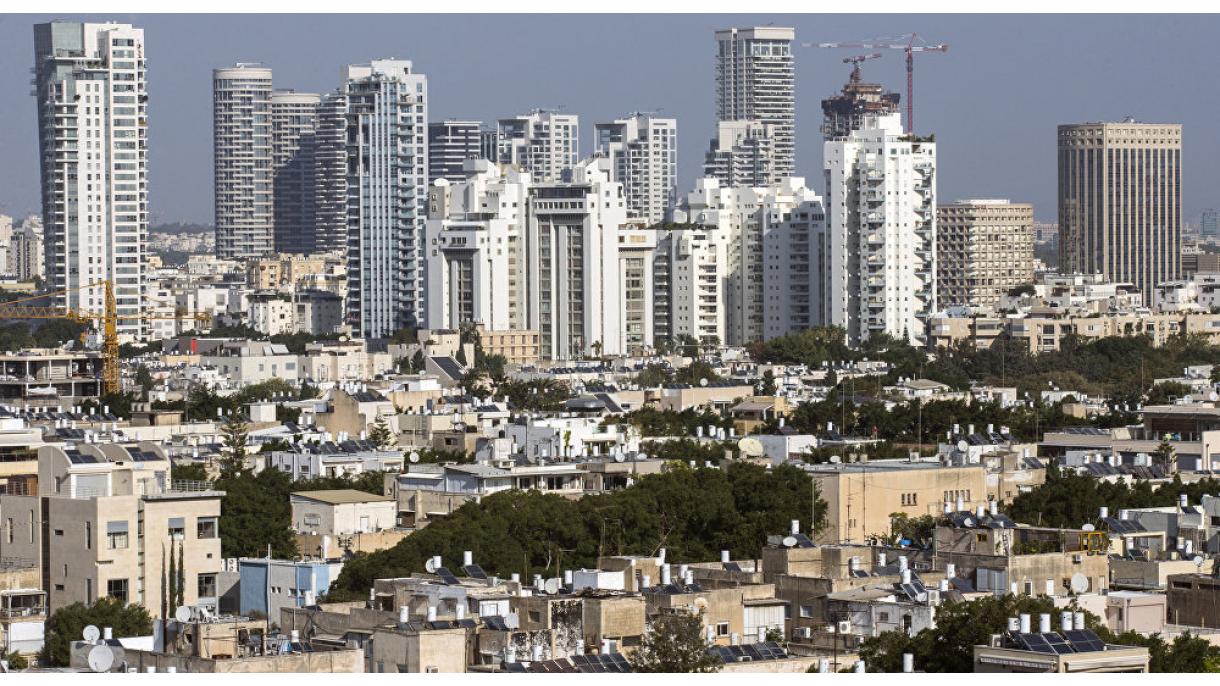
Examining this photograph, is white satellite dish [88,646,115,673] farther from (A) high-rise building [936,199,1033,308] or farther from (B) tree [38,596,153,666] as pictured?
(A) high-rise building [936,199,1033,308]

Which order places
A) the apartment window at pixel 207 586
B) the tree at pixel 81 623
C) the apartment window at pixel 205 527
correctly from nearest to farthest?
1. the tree at pixel 81 623
2. the apartment window at pixel 207 586
3. the apartment window at pixel 205 527

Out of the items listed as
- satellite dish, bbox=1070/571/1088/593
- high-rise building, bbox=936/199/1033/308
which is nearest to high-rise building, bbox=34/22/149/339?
high-rise building, bbox=936/199/1033/308

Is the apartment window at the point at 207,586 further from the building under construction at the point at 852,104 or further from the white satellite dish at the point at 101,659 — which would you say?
the building under construction at the point at 852,104

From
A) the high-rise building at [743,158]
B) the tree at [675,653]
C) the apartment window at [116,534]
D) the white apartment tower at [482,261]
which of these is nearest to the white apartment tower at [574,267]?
the white apartment tower at [482,261]

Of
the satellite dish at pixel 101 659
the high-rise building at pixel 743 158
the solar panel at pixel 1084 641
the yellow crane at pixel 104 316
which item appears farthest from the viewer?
the high-rise building at pixel 743 158

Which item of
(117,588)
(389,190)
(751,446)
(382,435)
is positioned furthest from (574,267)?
(117,588)

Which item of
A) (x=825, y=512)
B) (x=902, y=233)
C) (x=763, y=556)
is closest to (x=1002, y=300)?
(x=902, y=233)

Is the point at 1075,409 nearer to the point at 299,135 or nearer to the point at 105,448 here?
the point at 105,448

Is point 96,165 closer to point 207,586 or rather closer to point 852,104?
point 852,104
